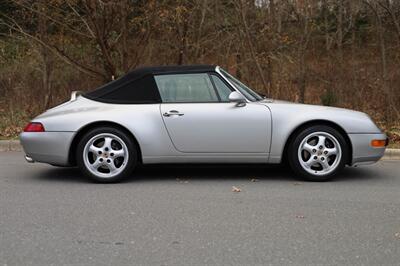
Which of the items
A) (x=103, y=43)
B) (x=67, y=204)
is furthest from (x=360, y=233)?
(x=103, y=43)

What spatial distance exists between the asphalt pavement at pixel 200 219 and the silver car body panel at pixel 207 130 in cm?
36

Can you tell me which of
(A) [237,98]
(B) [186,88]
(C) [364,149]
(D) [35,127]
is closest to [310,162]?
(C) [364,149]

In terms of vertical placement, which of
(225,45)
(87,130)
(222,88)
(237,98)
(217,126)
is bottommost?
(87,130)

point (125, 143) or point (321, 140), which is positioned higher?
point (321, 140)

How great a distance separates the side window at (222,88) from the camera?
20.8 ft

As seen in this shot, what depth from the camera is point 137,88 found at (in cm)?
647

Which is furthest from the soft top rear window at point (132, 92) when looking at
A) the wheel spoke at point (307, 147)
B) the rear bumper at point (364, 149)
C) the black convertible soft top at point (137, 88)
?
the rear bumper at point (364, 149)

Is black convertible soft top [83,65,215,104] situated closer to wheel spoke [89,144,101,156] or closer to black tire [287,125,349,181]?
wheel spoke [89,144,101,156]

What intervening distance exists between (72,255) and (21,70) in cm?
1265

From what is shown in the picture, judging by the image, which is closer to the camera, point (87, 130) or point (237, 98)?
point (237, 98)

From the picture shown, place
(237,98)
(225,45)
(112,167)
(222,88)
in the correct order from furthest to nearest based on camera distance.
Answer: (225,45) → (222,88) → (112,167) → (237,98)

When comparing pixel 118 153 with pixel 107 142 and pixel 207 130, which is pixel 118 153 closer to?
pixel 107 142

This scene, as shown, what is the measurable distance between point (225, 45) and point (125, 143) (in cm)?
727

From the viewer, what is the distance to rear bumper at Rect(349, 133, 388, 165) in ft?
20.5
